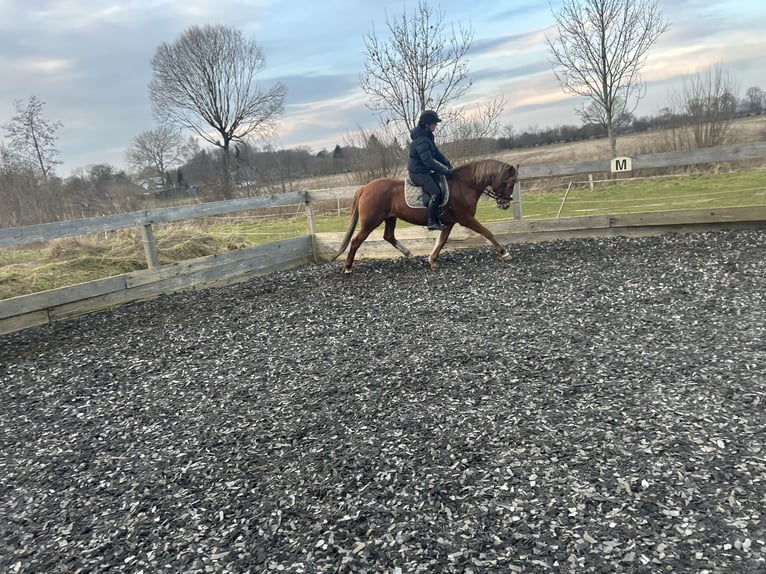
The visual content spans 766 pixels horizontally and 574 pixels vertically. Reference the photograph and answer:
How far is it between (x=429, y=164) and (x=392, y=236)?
1.41m

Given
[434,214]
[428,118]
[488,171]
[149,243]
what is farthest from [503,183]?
[149,243]

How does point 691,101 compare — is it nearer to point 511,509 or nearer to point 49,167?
point 511,509

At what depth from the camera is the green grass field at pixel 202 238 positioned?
8.04 metres

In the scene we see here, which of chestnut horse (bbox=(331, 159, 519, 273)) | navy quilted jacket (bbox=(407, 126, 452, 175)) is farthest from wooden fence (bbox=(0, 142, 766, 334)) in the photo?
navy quilted jacket (bbox=(407, 126, 452, 175))

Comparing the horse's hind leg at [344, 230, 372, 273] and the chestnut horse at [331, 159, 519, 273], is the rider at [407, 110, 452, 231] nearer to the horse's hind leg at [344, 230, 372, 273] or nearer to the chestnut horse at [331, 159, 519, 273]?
the chestnut horse at [331, 159, 519, 273]

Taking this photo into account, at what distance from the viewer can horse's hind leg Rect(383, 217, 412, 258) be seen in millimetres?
7395

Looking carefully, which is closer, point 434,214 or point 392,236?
point 434,214

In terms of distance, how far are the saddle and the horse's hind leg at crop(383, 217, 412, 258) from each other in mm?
626

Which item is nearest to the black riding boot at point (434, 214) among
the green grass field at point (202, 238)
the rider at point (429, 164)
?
the rider at point (429, 164)

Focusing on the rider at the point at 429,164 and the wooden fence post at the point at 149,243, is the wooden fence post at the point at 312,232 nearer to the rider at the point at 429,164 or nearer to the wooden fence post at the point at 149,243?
the rider at the point at 429,164

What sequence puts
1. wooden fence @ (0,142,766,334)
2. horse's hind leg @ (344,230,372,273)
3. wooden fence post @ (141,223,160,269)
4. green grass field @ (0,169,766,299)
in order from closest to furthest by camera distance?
wooden fence @ (0,142,766,334) < wooden fence post @ (141,223,160,269) < horse's hind leg @ (344,230,372,273) < green grass field @ (0,169,766,299)

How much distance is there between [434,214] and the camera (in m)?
6.69

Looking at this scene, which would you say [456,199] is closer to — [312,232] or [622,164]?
[622,164]

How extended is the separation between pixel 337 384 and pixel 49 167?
74.1ft
